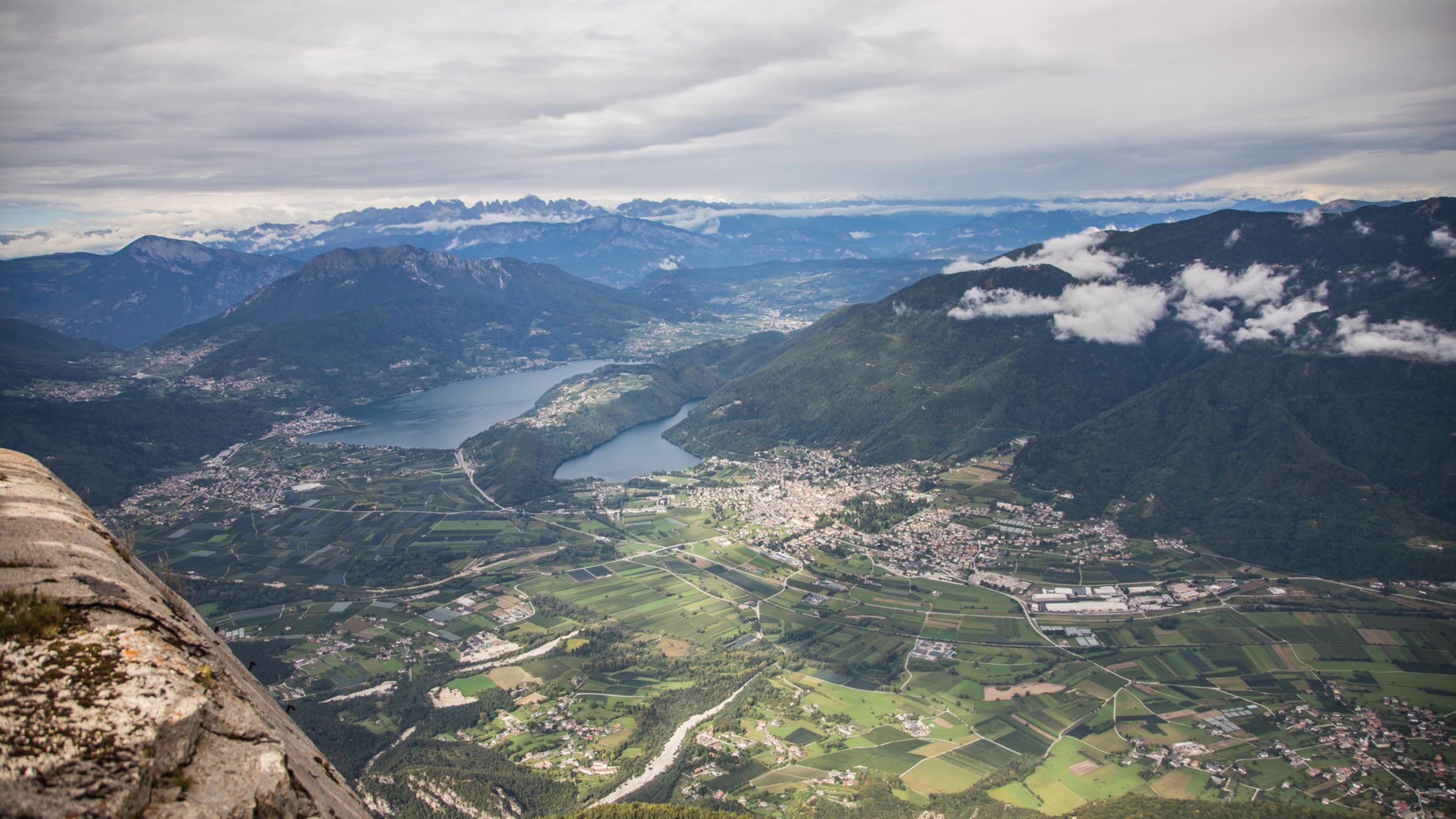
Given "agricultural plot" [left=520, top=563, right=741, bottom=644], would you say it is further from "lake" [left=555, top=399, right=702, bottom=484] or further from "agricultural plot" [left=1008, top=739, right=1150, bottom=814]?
"lake" [left=555, top=399, right=702, bottom=484]

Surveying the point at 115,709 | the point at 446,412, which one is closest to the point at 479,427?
the point at 446,412

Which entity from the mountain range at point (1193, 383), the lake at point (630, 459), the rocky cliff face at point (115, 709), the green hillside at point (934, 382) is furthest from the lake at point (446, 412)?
the rocky cliff face at point (115, 709)

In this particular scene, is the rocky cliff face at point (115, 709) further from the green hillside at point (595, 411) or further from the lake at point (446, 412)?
the lake at point (446, 412)

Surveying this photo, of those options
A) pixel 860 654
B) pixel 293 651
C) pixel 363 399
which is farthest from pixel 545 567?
pixel 363 399

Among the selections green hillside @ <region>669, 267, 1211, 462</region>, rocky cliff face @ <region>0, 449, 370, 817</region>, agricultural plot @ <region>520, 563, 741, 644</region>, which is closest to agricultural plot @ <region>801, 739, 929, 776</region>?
agricultural plot @ <region>520, 563, 741, 644</region>

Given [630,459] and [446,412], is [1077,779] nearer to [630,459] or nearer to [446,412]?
[630,459]
